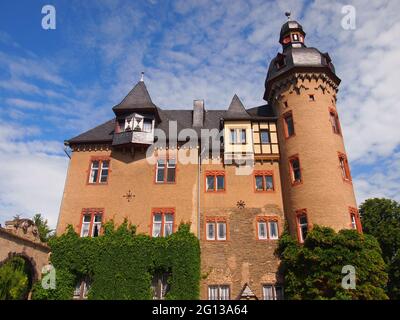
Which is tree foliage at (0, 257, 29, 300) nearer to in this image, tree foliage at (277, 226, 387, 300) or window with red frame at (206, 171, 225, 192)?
window with red frame at (206, 171, 225, 192)

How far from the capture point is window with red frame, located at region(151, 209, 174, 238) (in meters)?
22.6

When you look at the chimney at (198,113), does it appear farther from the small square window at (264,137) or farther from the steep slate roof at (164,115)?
the small square window at (264,137)

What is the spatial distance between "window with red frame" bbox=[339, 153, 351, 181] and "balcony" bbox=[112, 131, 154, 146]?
14.1m

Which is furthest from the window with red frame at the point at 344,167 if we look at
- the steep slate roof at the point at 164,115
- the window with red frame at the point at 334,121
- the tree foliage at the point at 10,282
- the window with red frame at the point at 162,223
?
the tree foliage at the point at 10,282

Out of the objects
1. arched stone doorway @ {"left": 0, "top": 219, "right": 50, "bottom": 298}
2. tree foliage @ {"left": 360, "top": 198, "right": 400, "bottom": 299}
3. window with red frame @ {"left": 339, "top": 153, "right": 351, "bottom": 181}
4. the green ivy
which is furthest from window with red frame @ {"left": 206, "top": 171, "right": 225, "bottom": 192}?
tree foliage @ {"left": 360, "top": 198, "right": 400, "bottom": 299}

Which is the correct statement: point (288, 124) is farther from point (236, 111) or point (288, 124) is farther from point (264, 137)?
point (236, 111)

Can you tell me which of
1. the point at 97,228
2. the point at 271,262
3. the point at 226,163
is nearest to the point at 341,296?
the point at 271,262

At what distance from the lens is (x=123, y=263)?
2092cm

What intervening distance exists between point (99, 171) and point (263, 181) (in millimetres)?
12569

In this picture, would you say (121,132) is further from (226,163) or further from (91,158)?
(226,163)

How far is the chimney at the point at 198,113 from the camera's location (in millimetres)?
28156

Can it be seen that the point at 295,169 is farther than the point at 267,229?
Yes

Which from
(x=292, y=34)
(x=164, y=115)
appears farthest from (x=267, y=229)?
(x=292, y=34)

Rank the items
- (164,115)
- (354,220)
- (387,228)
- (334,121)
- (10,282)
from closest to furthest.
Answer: (10,282), (354,220), (334,121), (164,115), (387,228)
